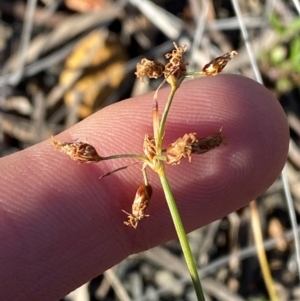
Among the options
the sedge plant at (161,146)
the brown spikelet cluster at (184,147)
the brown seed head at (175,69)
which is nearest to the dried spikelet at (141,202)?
the sedge plant at (161,146)

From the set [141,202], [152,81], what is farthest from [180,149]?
[152,81]

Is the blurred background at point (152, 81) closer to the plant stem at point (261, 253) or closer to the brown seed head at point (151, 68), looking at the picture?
the plant stem at point (261, 253)

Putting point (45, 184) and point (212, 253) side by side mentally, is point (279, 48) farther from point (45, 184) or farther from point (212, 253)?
point (45, 184)

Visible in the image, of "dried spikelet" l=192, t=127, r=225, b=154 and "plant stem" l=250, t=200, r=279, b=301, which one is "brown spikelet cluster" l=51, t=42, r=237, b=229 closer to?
"dried spikelet" l=192, t=127, r=225, b=154

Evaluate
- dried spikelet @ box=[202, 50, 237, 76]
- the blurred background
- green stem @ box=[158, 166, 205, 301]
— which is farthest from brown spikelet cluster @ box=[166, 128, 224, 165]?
the blurred background

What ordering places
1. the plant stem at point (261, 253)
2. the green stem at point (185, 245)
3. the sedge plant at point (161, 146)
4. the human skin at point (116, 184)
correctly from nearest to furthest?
the green stem at point (185, 245), the sedge plant at point (161, 146), the human skin at point (116, 184), the plant stem at point (261, 253)

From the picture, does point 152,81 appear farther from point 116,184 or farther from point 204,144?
point 204,144

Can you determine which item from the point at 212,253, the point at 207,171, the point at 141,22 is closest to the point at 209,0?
the point at 141,22
